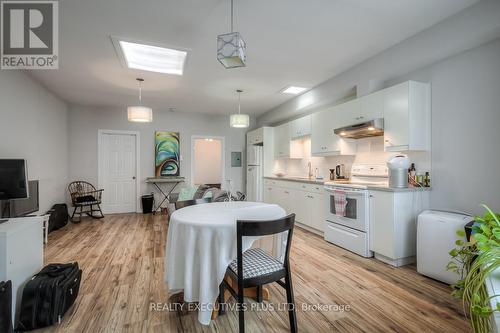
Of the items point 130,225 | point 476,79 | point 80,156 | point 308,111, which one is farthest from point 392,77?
point 80,156

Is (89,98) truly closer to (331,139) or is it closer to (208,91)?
(208,91)

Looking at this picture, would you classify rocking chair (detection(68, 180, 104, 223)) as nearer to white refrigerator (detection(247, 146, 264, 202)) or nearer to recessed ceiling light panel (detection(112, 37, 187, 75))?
recessed ceiling light panel (detection(112, 37, 187, 75))

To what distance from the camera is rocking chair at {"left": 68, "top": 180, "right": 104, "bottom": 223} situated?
16.3ft

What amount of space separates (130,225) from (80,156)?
2396 millimetres

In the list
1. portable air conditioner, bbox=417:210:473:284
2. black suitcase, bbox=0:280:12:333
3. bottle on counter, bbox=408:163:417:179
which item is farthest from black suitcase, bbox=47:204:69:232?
bottle on counter, bbox=408:163:417:179

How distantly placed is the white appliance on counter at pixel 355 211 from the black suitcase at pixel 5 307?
3.36m

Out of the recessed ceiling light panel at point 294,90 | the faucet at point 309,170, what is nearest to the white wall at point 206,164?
the faucet at point 309,170

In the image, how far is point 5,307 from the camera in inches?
56.7

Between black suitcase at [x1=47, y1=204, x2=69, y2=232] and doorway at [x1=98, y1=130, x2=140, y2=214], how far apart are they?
1.19m

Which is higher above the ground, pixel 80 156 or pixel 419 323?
pixel 80 156

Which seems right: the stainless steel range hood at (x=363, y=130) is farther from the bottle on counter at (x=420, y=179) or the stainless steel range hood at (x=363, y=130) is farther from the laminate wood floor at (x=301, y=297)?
the laminate wood floor at (x=301, y=297)

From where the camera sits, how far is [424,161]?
2863mm

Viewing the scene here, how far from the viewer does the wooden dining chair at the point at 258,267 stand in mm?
1431

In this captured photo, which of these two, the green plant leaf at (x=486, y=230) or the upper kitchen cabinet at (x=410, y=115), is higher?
the upper kitchen cabinet at (x=410, y=115)
